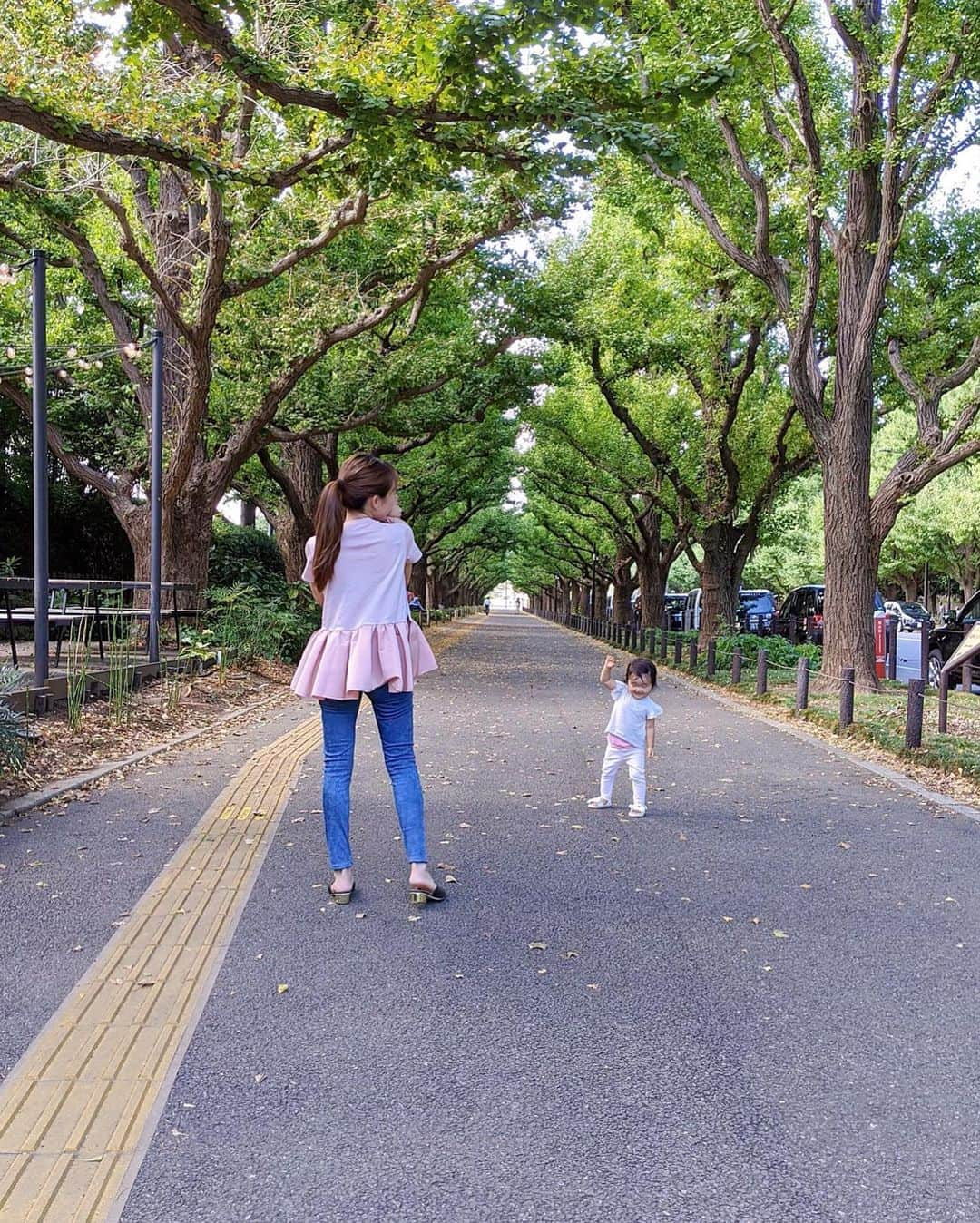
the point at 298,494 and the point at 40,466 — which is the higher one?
the point at 298,494

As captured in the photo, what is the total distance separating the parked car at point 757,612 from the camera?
3419 centimetres

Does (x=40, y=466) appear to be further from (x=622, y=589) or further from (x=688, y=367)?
(x=622, y=589)

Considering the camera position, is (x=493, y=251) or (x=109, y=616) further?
(x=493, y=251)

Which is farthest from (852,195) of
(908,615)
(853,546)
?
(908,615)

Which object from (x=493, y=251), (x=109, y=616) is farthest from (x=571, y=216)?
(x=109, y=616)

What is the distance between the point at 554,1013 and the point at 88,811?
3.73 meters

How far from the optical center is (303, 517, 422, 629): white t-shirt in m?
4.20

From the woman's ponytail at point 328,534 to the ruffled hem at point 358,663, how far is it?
0.26 metres

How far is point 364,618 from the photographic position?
13.8 ft

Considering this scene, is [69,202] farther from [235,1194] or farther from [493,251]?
[235,1194]

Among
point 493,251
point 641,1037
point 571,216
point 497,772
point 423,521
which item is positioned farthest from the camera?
point 423,521

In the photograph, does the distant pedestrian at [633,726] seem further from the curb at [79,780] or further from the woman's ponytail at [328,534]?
the curb at [79,780]

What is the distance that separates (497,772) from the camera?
7738 millimetres

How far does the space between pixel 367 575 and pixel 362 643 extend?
29 cm
